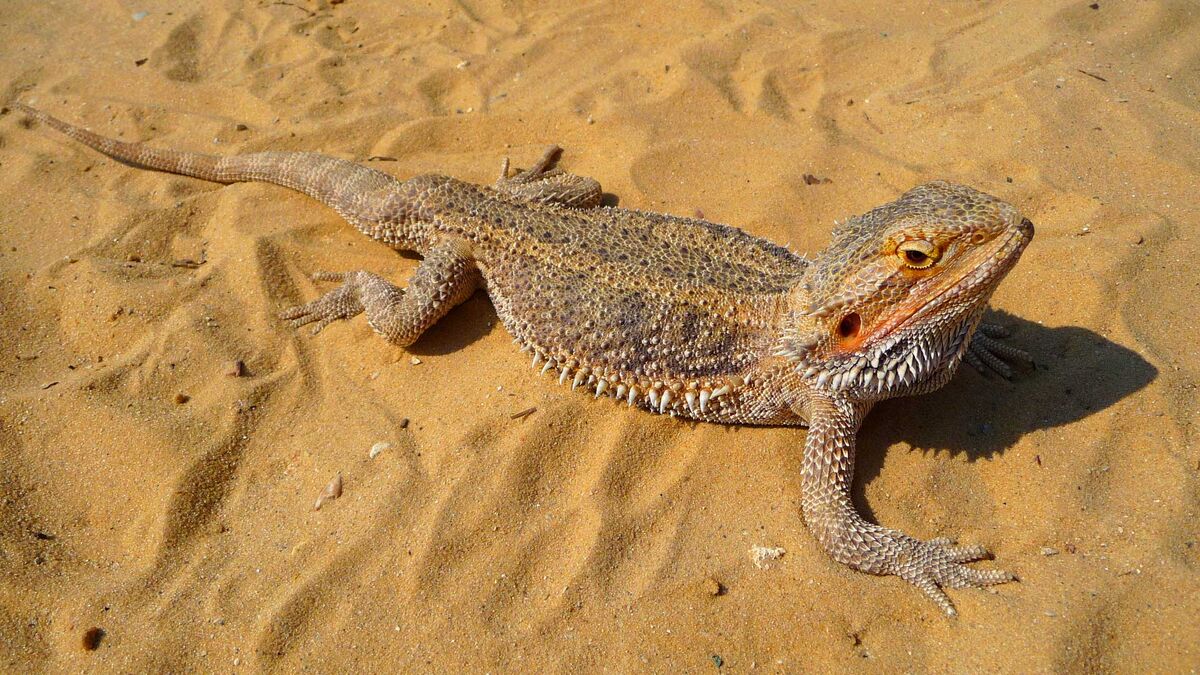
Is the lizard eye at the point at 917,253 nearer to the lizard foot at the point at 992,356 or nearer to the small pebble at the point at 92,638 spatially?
the lizard foot at the point at 992,356

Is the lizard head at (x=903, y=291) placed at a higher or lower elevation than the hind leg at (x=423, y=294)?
higher

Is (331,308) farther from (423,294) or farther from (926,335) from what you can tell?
(926,335)

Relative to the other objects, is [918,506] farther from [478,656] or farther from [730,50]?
[730,50]

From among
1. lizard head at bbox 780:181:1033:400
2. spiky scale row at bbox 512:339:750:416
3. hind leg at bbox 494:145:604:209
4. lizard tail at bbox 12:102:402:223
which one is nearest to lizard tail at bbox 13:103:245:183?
lizard tail at bbox 12:102:402:223

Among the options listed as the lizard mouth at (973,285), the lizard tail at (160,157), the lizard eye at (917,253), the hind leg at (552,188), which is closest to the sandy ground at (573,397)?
the lizard tail at (160,157)

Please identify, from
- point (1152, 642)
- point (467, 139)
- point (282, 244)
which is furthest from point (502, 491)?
point (467, 139)
